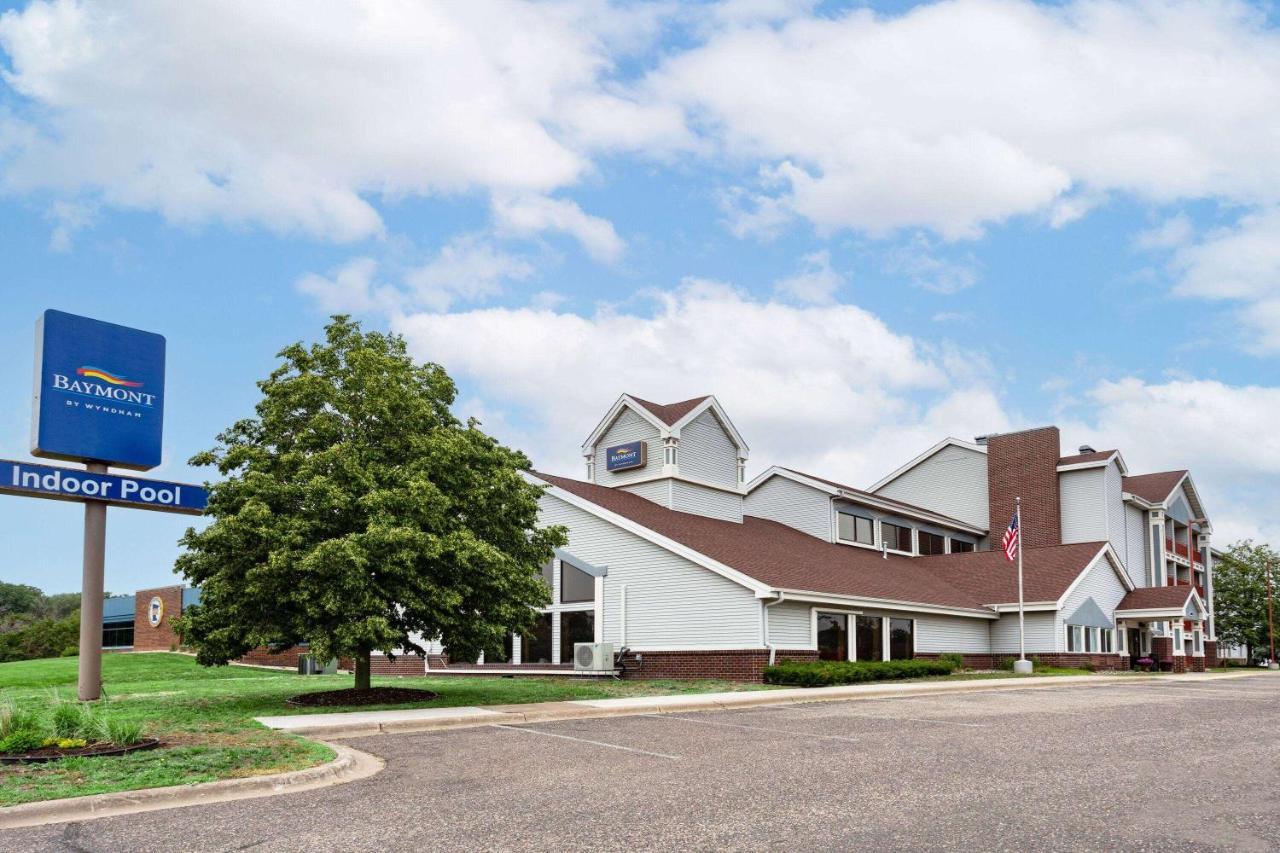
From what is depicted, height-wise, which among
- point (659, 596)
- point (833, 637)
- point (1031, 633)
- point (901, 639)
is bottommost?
point (1031, 633)

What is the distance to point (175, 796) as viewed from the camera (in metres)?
10.2

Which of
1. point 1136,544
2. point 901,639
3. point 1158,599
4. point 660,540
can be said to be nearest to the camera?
point 660,540

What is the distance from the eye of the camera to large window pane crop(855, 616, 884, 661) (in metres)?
34.0

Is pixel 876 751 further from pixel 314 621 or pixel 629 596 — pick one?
pixel 629 596

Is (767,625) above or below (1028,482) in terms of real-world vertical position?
below

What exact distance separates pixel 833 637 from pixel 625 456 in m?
9.94

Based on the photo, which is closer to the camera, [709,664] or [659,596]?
[709,664]

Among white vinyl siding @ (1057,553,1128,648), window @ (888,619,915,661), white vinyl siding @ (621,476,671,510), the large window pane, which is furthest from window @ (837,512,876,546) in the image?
white vinyl siding @ (621,476,671,510)

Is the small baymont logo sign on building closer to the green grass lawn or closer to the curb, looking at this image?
the green grass lawn

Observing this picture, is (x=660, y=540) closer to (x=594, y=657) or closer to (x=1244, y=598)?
(x=594, y=657)

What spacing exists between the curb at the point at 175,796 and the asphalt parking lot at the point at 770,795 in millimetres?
328

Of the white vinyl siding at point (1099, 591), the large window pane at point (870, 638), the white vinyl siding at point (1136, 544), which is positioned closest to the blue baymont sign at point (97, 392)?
the large window pane at point (870, 638)

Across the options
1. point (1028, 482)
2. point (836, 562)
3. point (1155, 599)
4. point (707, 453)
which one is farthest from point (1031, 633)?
point (707, 453)

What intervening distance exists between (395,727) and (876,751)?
24.4 feet
